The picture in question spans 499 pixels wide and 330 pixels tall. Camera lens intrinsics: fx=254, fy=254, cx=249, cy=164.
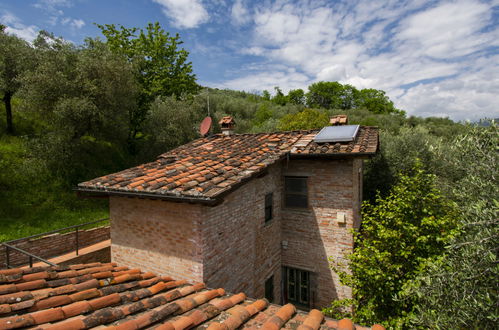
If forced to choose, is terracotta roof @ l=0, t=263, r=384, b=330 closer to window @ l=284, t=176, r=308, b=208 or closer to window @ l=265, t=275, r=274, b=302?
window @ l=265, t=275, r=274, b=302

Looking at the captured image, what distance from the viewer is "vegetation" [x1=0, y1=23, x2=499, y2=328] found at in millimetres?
3271

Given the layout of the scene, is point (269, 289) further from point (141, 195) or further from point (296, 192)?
point (141, 195)

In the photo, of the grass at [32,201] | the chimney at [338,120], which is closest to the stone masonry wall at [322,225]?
the chimney at [338,120]

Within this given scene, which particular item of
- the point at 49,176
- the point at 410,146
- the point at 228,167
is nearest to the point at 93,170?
the point at 49,176

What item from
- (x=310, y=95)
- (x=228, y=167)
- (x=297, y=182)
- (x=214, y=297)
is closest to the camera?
(x=214, y=297)

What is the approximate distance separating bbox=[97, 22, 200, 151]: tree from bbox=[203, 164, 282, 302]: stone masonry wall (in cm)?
1859

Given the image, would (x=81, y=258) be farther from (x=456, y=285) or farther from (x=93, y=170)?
(x=456, y=285)

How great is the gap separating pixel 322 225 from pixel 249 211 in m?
3.07

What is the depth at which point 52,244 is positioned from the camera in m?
9.73

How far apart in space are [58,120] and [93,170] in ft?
14.3

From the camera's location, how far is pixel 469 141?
138 inches

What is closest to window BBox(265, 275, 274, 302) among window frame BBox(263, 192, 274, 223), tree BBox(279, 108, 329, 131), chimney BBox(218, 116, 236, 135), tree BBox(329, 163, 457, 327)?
window frame BBox(263, 192, 274, 223)

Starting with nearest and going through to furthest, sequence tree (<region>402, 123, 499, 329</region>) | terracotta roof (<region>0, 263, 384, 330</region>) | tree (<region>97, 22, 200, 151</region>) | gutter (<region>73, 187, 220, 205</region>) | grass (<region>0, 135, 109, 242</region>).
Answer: tree (<region>402, 123, 499, 329</region>)
terracotta roof (<region>0, 263, 384, 330</region>)
gutter (<region>73, 187, 220, 205</region>)
grass (<region>0, 135, 109, 242</region>)
tree (<region>97, 22, 200, 151</region>)

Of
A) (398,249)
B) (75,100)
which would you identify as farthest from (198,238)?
(75,100)
